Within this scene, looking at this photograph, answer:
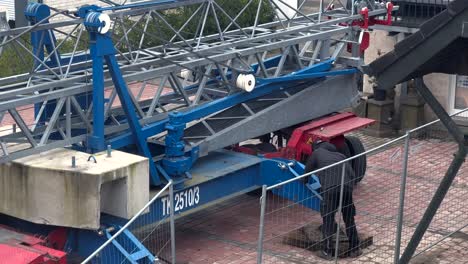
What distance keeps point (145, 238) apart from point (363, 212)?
3405 mm

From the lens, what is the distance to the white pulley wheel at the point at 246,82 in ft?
42.5

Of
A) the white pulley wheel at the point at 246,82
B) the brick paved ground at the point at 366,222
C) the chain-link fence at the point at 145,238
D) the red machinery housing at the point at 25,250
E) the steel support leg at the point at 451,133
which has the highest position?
the steel support leg at the point at 451,133

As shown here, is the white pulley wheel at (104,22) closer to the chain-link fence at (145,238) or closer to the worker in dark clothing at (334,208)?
the chain-link fence at (145,238)

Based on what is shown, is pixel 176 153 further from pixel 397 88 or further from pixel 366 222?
pixel 397 88

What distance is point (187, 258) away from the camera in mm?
12500

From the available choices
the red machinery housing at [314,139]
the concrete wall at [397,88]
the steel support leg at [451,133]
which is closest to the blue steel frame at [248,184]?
the red machinery housing at [314,139]

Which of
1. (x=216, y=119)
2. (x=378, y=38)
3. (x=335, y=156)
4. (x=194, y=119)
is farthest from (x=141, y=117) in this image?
(x=378, y=38)

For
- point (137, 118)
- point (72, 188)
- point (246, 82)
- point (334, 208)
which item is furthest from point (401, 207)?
point (72, 188)

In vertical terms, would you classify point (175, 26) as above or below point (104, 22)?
Answer: below

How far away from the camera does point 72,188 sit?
35.5ft

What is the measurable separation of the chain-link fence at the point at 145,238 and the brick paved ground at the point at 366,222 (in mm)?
415

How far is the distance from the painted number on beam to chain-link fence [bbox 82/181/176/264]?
1 cm

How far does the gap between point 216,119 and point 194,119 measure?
1.03 metres

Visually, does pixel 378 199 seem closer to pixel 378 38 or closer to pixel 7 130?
pixel 7 130
